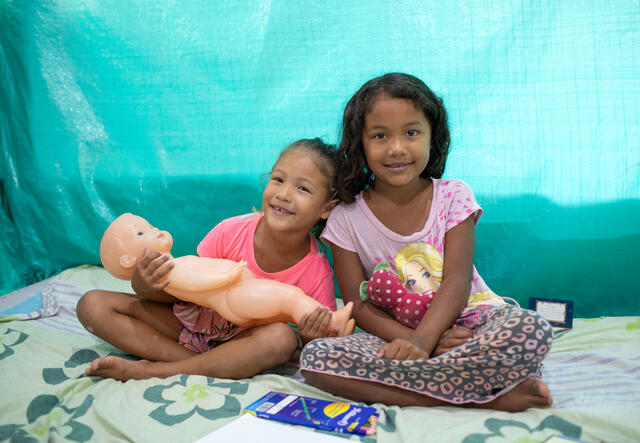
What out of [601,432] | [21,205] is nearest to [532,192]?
[601,432]

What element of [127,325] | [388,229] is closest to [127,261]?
[127,325]

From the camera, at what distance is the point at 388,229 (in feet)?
4.51

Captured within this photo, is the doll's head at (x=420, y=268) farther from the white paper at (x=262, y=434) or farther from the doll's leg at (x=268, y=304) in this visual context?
the white paper at (x=262, y=434)

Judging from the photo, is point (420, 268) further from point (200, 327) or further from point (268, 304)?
point (200, 327)

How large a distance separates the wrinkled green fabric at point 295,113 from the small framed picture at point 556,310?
0.19 feet

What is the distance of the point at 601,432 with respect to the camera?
898 millimetres

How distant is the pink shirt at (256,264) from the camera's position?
4.63 feet

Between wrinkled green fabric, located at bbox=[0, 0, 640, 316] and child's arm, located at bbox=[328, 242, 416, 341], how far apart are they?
19.6 inches

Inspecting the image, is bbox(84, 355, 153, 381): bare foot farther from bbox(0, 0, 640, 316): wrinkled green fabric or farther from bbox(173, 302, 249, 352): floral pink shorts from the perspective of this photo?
bbox(0, 0, 640, 316): wrinkled green fabric

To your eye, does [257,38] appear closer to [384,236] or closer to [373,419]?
[384,236]

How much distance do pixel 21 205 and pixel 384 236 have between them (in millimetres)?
1519

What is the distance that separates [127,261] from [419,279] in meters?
0.71

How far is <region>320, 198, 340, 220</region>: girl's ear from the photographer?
142 centimetres

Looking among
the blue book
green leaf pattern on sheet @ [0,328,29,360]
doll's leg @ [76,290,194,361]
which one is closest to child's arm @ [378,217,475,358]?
the blue book
